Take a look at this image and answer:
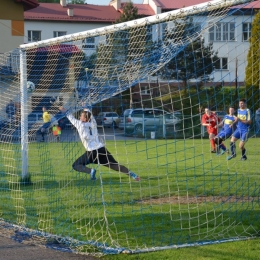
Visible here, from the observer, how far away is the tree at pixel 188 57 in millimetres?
8344

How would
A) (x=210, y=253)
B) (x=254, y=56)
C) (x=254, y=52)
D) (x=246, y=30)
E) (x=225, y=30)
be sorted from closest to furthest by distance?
(x=210, y=253) → (x=246, y=30) → (x=225, y=30) → (x=254, y=52) → (x=254, y=56)

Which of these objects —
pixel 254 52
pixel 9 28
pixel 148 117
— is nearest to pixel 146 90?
pixel 254 52

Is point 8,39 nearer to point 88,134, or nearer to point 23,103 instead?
point 23,103

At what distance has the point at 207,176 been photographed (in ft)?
45.2

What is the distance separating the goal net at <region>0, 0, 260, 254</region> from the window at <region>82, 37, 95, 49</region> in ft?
0.08

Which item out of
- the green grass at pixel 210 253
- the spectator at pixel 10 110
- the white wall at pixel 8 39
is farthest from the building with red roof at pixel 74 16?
the green grass at pixel 210 253

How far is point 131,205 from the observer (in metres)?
10.2

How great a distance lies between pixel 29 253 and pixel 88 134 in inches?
150

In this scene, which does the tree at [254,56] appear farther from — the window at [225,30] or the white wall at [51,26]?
the white wall at [51,26]

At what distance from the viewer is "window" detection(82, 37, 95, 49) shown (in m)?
9.84

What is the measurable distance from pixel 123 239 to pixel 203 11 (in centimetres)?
306

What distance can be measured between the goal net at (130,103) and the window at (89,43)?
23 mm

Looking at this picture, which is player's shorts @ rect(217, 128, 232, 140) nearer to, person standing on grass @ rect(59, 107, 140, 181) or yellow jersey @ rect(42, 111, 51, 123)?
person standing on grass @ rect(59, 107, 140, 181)

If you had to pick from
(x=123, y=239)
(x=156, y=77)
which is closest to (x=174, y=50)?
(x=156, y=77)
